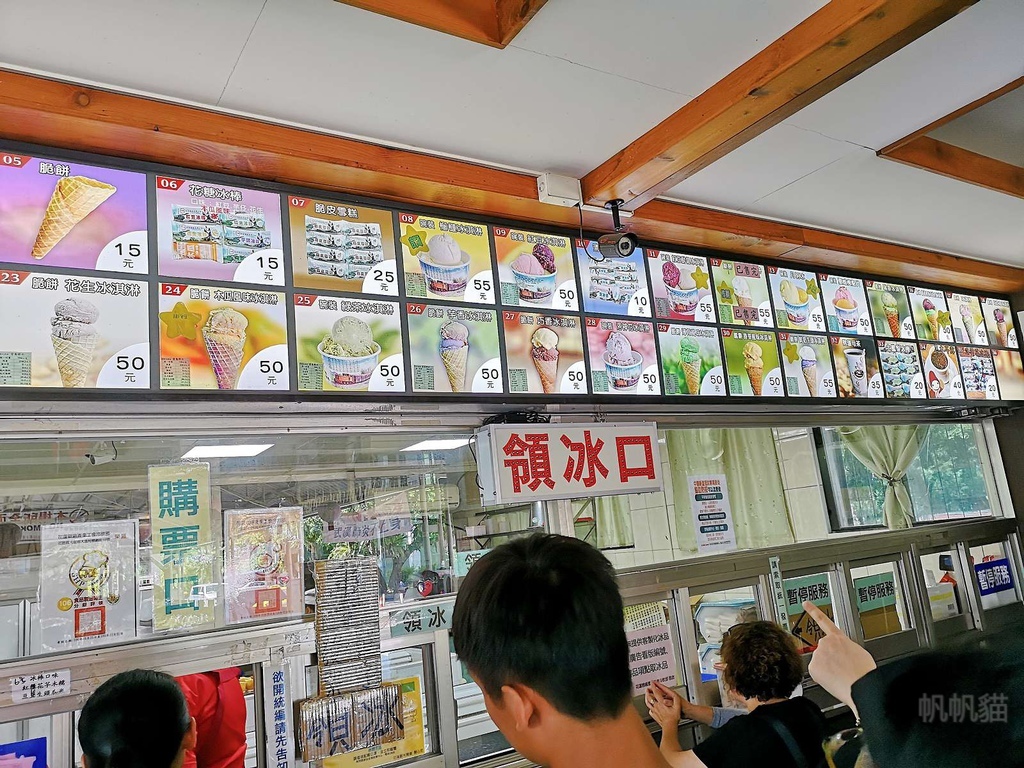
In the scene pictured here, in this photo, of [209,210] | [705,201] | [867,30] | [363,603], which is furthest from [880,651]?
[209,210]

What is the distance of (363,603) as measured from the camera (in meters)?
2.37

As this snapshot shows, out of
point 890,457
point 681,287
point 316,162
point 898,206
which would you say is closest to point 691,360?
point 681,287

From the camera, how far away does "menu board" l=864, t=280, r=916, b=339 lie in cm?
389

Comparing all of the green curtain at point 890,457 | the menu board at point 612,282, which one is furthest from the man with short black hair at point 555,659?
the green curtain at point 890,457

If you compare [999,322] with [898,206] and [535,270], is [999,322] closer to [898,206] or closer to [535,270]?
[898,206]

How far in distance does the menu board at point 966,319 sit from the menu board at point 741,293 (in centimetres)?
162

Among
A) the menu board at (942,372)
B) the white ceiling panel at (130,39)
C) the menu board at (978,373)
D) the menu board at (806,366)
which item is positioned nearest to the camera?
the white ceiling panel at (130,39)

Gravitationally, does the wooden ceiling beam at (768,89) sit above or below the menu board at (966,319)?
above

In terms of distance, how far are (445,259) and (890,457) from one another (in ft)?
10.6

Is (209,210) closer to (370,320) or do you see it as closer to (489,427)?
(370,320)

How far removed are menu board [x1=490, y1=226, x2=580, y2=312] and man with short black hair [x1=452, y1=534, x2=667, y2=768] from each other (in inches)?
67.9

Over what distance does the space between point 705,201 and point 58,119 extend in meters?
2.32

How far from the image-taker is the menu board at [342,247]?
2.31 metres

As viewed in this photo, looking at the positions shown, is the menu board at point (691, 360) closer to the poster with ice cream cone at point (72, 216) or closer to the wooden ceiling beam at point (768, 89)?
the wooden ceiling beam at point (768, 89)
